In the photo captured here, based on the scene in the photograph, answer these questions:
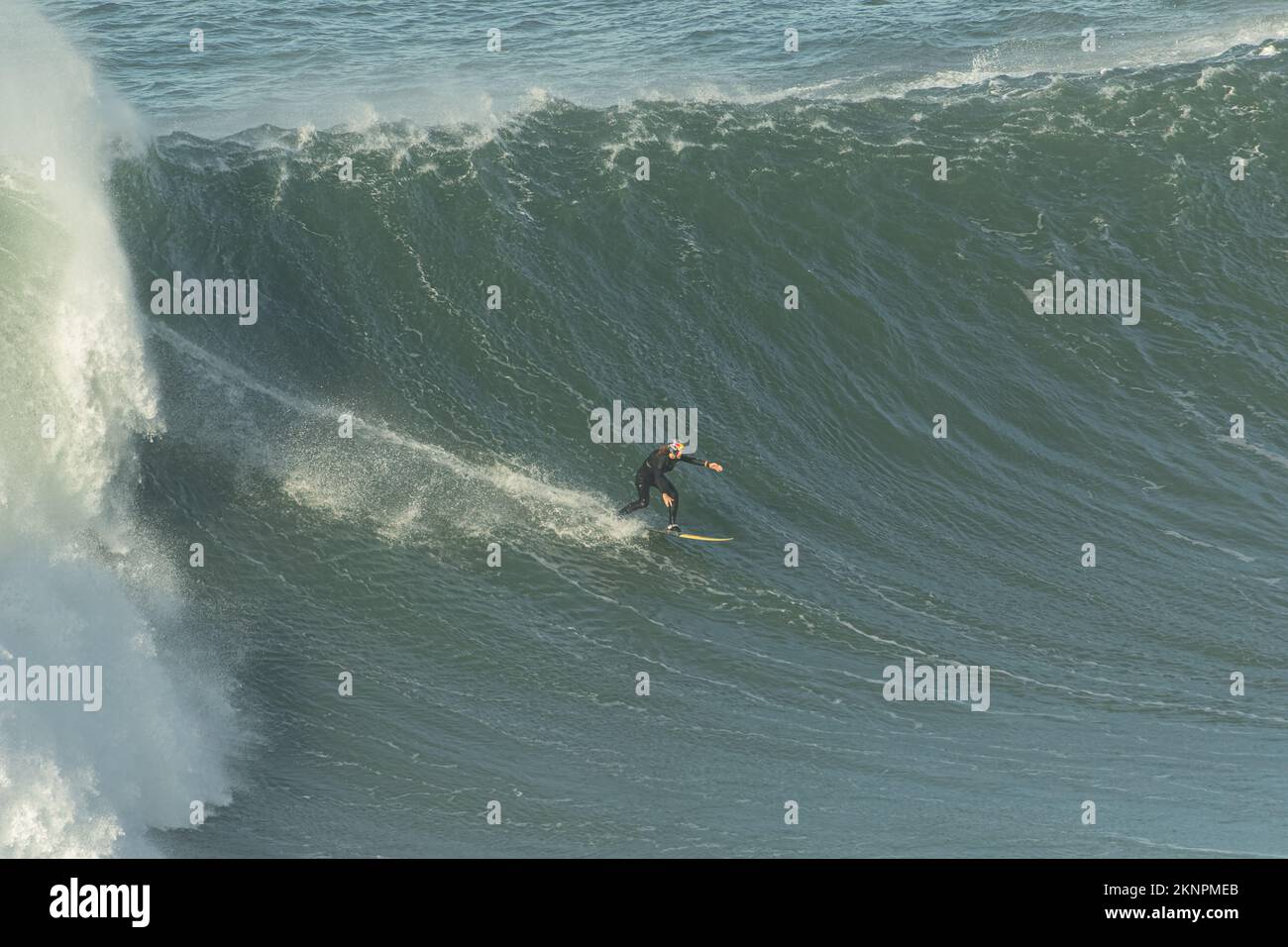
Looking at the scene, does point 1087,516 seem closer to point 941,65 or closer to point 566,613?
point 566,613

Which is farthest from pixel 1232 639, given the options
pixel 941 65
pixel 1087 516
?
pixel 941 65

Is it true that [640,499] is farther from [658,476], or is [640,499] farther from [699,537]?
[699,537]

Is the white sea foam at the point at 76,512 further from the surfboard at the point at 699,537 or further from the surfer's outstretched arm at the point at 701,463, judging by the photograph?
the surfer's outstretched arm at the point at 701,463

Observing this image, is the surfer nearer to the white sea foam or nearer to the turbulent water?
the turbulent water

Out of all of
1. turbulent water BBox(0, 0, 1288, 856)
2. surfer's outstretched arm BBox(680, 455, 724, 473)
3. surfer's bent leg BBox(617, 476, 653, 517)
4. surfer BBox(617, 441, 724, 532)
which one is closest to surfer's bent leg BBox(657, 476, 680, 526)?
surfer BBox(617, 441, 724, 532)

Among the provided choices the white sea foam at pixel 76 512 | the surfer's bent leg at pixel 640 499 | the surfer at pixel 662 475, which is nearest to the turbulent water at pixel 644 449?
the white sea foam at pixel 76 512

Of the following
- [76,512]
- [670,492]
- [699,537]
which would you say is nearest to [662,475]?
[670,492]
